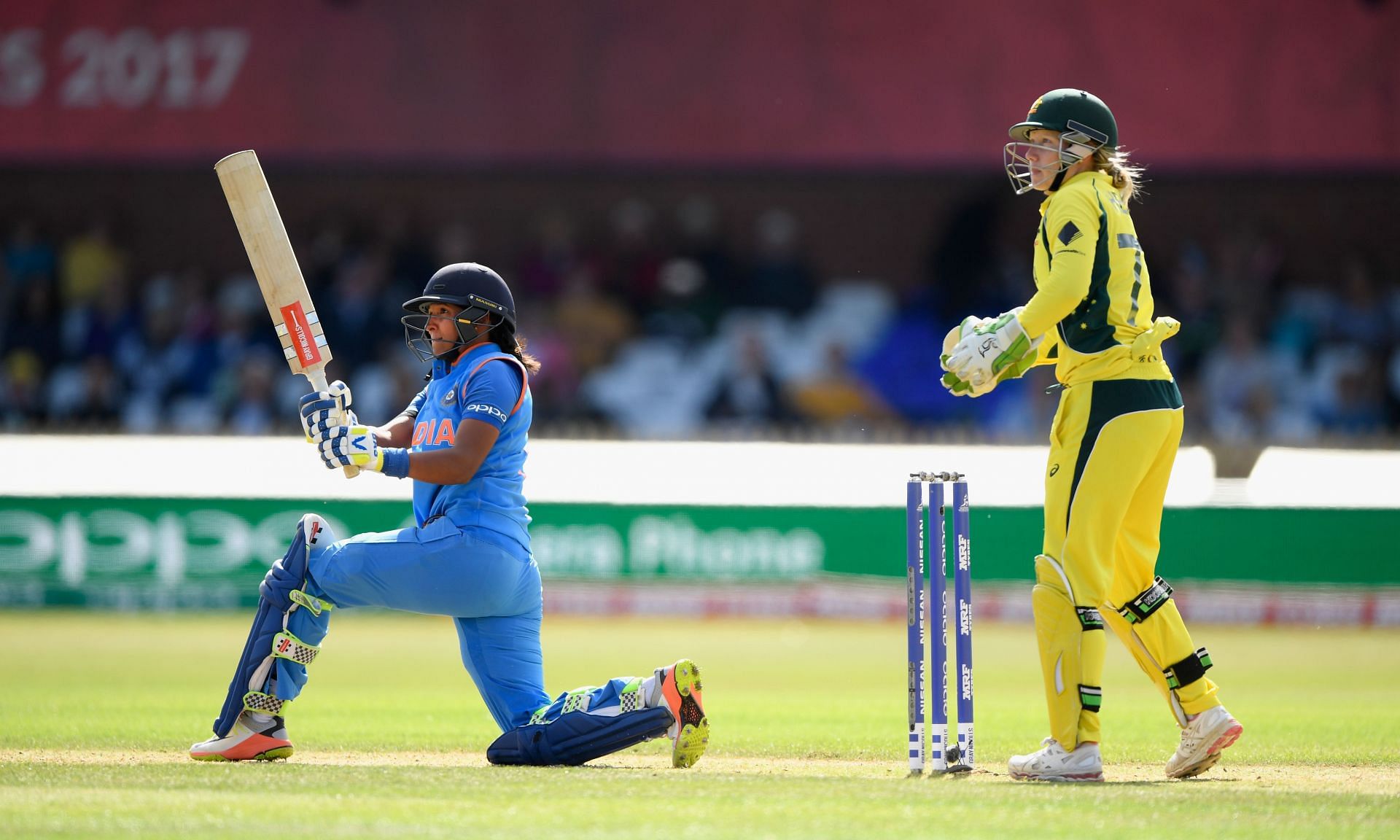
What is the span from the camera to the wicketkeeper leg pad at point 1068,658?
5.25m

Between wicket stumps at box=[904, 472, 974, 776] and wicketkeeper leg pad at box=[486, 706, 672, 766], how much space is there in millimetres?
767

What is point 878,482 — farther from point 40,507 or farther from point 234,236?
point 234,236

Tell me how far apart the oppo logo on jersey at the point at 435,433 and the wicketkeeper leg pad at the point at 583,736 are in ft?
3.04

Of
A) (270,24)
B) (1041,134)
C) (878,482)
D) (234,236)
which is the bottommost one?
(878,482)

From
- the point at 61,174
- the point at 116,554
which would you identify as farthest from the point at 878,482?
the point at 61,174

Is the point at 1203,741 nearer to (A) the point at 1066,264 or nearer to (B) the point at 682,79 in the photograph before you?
(A) the point at 1066,264

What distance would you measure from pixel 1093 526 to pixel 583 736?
168 cm

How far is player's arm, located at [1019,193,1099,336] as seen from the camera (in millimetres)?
5164

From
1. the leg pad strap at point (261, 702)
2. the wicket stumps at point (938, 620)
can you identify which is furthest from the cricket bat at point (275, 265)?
the wicket stumps at point (938, 620)

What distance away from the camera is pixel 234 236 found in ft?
57.8

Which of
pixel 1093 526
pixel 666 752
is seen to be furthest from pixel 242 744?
pixel 1093 526

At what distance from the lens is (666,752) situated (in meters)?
6.36

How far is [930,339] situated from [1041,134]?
10233mm

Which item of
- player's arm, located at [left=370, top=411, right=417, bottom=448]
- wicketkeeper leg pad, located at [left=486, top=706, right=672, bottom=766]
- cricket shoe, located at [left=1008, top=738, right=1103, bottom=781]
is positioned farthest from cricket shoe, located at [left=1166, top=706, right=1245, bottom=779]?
player's arm, located at [left=370, top=411, right=417, bottom=448]
